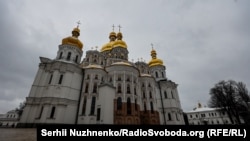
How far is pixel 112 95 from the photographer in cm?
2292

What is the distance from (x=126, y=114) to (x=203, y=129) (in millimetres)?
19513

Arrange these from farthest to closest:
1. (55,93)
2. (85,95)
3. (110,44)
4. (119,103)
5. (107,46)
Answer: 1. (110,44)
2. (107,46)
3. (85,95)
4. (119,103)
5. (55,93)

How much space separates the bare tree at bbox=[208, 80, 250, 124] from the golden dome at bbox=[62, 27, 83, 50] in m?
37.3

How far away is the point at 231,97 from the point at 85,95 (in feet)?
115

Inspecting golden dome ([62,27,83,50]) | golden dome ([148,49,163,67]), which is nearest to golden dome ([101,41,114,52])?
golden dome ([62,27,83,50])

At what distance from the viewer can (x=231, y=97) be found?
1221 inches

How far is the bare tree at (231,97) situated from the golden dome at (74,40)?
37.3 metres

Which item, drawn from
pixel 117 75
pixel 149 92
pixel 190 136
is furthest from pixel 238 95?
pixel 190 136

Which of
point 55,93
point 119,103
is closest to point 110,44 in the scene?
point 119,103

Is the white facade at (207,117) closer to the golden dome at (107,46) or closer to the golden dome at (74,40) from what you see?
the golden dome at (107,46)

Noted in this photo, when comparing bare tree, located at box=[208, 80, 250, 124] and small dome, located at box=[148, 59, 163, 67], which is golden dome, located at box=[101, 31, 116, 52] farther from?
bare tree, located at box=[208, 80, 250, 124]

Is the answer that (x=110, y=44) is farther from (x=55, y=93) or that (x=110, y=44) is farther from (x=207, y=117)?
(x=207, y=117)

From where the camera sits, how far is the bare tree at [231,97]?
99.3ft

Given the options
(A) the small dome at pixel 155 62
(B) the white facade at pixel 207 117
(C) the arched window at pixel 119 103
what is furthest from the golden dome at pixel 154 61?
(B) the white facade at pixel 207 117
